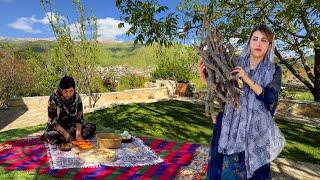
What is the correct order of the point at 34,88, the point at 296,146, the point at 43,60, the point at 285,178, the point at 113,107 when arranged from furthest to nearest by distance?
the point at 43,60
the point at 34,88
the point at 113,107
the point at 296,146
the point at 285,178

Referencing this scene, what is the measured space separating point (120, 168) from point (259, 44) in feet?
10.1

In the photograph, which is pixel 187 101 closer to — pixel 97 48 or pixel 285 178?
pixel 97 48

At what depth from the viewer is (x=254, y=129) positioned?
3615mm

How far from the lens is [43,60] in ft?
67.8

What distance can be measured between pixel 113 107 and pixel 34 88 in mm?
6628

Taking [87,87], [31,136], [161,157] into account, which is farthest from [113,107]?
[161,157]

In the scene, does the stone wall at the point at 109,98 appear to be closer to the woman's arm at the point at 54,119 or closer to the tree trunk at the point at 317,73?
the tree trunk at the point at 317,73

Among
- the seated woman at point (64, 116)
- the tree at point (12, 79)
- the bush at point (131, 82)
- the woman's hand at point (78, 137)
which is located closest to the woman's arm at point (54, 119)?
the seated woman at point (64, 116)

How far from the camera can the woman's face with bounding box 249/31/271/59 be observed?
3.56 metres

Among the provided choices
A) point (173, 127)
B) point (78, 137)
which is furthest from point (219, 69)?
point (173, 127)

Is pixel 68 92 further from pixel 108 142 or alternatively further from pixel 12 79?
pixel 12 79

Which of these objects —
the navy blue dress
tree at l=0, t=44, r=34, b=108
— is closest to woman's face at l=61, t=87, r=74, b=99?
the navy blue dress

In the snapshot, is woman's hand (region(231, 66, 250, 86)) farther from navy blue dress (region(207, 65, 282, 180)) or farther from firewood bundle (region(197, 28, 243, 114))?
navy blue dress (region(207, 65, 282, 180))

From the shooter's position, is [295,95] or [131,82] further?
[131,82]
